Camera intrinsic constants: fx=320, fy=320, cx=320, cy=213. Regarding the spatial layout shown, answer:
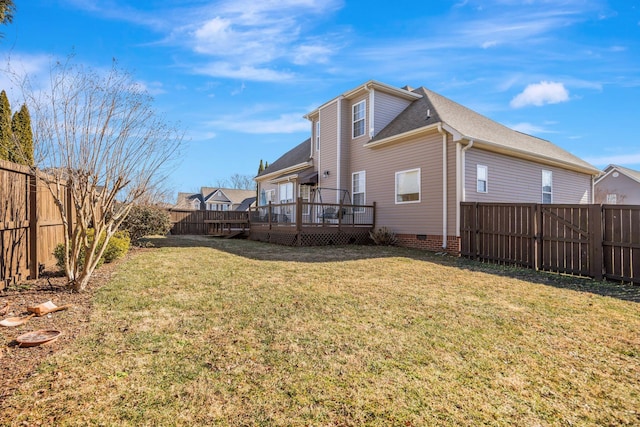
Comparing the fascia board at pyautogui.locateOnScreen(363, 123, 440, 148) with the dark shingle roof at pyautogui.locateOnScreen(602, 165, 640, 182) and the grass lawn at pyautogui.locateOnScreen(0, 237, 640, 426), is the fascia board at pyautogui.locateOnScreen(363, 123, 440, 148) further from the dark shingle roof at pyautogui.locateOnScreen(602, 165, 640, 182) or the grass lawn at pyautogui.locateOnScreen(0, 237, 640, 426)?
the dark shingle roof at pyautogui.locateOnScreen(602, 165, 640, 182)

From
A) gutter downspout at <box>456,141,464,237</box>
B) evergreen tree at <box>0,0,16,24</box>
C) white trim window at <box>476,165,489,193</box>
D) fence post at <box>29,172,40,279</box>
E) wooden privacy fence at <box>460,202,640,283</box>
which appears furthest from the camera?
white trim window at <box>476,165,489,193</box>

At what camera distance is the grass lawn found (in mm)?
2100

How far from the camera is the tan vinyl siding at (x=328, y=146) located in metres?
14.2

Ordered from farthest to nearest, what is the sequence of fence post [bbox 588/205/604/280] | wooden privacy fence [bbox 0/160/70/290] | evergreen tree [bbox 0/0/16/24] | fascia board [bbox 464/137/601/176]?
fascia board [bbox 464/137/601/176] → evergreen tree [bbox 0/0/16/24] → fence post [bbox 588/205/604/280] → wooden privacy fence [bbox 0/160/70/290]

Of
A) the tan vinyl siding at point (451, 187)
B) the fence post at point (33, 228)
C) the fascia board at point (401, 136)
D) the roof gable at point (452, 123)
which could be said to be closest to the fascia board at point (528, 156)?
the roof gable at point (452, 123)

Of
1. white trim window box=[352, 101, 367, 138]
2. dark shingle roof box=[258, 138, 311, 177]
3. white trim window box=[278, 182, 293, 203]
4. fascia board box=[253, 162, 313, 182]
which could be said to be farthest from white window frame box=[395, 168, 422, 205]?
white trim window box=[278, 182, 293, 203]

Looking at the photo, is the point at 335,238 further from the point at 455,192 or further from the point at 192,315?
the point at 192,315

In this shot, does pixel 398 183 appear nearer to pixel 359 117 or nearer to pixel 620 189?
pixel 359 117

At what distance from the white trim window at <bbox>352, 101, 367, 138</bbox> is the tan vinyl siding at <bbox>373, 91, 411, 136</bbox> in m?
0.59

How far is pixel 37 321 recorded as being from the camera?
137 inches

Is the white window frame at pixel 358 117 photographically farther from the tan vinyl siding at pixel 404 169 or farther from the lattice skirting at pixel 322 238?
the lattice skirting at pixel 322 238

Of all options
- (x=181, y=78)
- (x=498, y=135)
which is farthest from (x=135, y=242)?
(x=498, y=135)

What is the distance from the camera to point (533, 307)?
14.5ft

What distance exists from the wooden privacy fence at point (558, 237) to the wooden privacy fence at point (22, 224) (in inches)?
380
